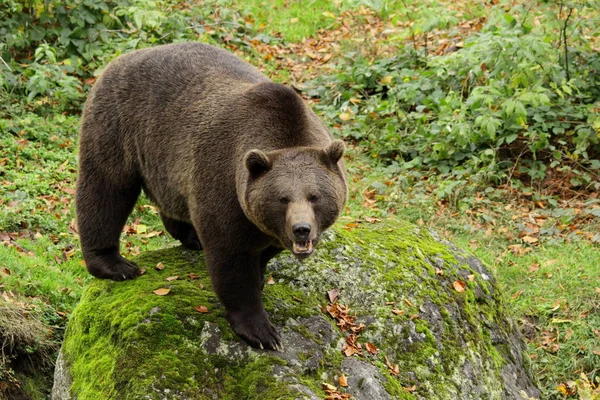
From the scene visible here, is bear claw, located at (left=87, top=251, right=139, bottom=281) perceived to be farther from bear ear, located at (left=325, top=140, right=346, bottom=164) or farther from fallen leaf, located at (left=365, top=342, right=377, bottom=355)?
bear ear, located at (left=325, top=140, right=346, bottom=164)

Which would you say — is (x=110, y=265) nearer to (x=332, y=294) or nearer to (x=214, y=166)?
(x=214, y=166)

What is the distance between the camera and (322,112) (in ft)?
42.6

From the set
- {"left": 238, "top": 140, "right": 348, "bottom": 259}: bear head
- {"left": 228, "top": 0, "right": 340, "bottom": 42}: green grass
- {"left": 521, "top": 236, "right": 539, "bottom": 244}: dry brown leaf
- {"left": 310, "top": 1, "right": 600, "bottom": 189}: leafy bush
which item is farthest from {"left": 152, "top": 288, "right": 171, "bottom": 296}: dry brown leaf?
{"left": 228, "top": 0, "right": 340, "bottom": 42}: green grass

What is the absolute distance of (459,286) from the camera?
671cm

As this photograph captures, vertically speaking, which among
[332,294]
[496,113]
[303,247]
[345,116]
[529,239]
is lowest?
[529,239]

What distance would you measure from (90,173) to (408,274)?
2.94 m

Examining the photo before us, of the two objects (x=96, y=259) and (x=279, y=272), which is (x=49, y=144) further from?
(x=279, y=272)

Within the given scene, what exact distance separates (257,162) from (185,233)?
2091mm

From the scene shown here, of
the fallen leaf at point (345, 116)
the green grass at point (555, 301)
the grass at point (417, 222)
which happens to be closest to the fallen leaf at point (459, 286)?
the grass at point (417, 222)

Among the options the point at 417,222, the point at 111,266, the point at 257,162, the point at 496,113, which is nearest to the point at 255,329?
the point at 257,162

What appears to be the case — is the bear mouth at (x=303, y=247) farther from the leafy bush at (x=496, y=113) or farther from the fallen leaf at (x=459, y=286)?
the leafy bush at (x=496, y=113)

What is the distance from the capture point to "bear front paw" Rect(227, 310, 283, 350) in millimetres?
5270

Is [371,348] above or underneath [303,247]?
underneath

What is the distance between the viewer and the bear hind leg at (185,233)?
6.69m
